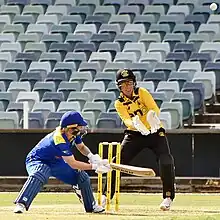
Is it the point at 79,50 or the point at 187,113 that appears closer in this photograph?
the point at 187,113

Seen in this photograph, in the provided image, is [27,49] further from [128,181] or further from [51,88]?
[128,181]

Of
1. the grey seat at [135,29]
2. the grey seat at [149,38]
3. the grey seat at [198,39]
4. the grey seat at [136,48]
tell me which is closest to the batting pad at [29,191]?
the grey seat at [136,48]

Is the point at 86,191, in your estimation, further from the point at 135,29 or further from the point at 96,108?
the point at 135,29

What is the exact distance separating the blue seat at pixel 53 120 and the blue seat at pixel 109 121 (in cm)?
86

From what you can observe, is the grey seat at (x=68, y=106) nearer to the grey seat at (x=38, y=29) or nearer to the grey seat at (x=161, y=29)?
the grey seat at (x=161, y=29)

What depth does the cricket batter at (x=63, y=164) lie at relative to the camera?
9.50 metres

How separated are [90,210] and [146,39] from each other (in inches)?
475

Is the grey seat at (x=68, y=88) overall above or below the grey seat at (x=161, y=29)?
below

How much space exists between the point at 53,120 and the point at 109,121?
1.19 meters

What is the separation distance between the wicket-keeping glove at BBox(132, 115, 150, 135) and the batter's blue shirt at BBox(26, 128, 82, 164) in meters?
0.79

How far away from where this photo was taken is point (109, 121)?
17.6 meters

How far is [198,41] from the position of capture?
21172 millimetres

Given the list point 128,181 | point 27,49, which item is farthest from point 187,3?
point 128,181

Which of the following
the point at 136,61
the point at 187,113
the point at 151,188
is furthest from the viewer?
the point at 136,61
